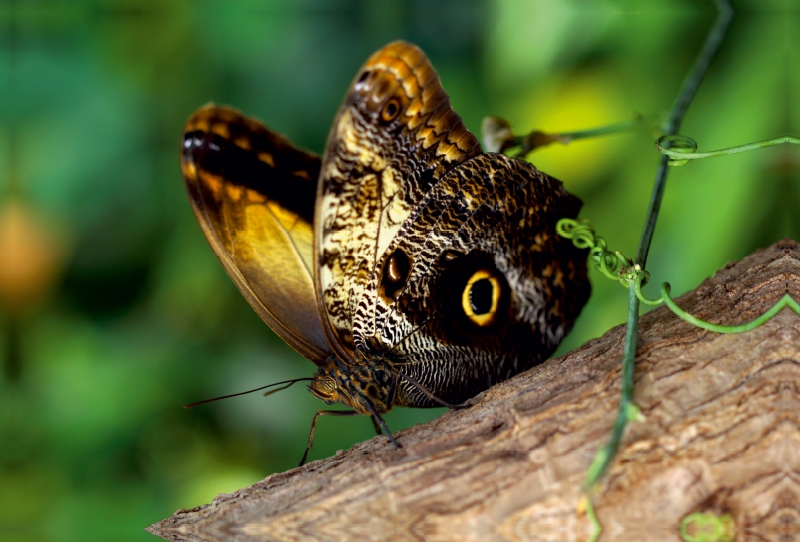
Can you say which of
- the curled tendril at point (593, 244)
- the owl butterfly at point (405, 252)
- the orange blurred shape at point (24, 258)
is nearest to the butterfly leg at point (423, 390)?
the owl butterfly at point (405, 252)

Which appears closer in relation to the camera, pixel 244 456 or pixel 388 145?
pixel 388 145

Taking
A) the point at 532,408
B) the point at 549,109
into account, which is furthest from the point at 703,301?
the point at 549,109

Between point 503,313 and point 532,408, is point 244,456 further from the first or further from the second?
point 532,408

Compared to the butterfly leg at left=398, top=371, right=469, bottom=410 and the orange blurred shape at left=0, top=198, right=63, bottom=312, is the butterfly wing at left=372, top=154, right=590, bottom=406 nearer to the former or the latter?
the butterfly leg at left=398, top=371, right=469, bottom=410

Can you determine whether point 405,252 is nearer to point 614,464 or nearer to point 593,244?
point 593,244

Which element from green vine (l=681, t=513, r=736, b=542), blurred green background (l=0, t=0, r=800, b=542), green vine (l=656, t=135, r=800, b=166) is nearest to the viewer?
green vine (l=681, t=513, r=736, b=542)

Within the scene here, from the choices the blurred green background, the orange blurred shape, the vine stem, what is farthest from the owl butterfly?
the orange blurred shape

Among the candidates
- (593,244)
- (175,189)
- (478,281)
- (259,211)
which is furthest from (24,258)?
(593,244)
